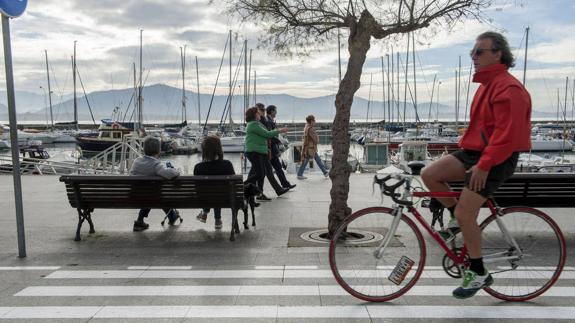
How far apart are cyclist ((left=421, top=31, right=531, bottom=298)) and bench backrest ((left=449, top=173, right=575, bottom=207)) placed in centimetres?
272

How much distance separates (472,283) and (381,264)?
2.49ft

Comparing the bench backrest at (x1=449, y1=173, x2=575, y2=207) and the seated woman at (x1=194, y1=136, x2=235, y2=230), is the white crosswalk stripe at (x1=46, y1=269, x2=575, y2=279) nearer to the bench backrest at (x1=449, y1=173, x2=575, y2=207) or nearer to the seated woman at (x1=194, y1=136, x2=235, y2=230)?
the bench backrest at (x1=449, y1=173, x2=575, y2=207)

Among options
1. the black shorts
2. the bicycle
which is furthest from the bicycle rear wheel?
the black shorts

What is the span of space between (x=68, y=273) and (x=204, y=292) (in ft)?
5.41

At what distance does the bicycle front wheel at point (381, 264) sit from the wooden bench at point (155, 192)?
8.06ft

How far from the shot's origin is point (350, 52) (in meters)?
6.82

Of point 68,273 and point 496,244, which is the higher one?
point 496,244

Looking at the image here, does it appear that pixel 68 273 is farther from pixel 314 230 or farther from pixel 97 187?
pixel 314 230

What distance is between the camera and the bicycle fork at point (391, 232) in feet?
15.6

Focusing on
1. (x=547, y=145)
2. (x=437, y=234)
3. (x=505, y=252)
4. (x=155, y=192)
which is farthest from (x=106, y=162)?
(x=547, y=145)

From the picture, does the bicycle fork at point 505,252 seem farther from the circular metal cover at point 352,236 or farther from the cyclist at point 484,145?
the circular metal cover at point 352,236

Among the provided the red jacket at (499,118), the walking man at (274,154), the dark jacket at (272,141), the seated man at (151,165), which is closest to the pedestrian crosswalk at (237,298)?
the red jacket at (499,118)

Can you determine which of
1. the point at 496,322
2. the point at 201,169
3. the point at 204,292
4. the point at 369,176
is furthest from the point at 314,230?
the point at 369,176

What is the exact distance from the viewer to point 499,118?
4.22 m
